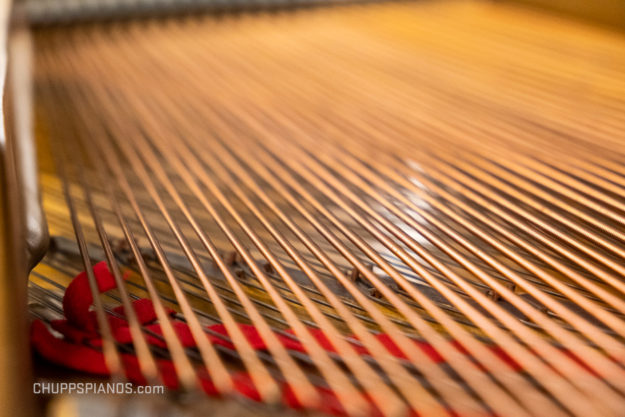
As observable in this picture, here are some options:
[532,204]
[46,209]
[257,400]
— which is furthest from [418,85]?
[257,400]

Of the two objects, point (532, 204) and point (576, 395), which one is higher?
point (532, 204)

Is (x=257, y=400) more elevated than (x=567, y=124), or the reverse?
(x=567, y=124)

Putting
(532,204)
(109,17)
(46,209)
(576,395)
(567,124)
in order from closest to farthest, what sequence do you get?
1. (576,395)
2. (532,204)
3. (46,209)
4. (567,124)
5. (109,17)

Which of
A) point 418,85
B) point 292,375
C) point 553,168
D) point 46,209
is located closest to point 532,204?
point 553,168

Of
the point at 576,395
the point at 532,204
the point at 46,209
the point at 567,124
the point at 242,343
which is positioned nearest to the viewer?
the point at 576,395

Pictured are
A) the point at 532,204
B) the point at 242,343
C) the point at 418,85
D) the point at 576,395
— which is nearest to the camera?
the point at 576,395

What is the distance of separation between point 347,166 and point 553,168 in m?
0.46

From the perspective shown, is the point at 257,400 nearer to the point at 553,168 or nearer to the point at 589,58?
the point at 553,168

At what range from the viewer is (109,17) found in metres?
2.76

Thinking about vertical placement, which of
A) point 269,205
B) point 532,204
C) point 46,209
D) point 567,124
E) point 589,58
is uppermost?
point 589,58

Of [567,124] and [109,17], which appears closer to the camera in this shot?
[567,124]

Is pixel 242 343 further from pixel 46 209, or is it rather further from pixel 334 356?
pixel 46 209

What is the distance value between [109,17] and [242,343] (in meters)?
2.30

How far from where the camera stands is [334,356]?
884 millimetres
